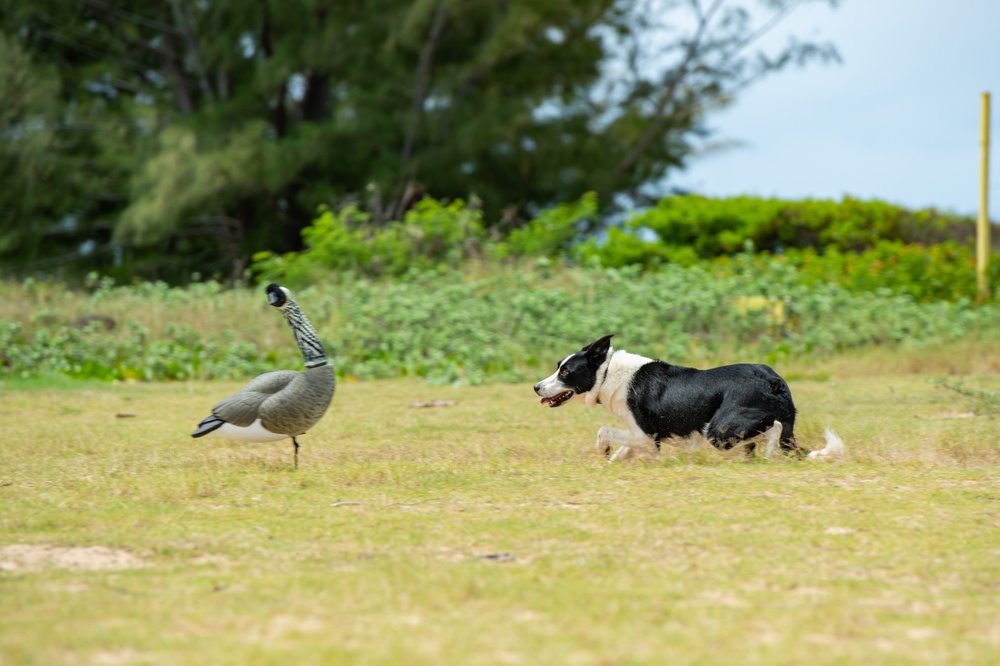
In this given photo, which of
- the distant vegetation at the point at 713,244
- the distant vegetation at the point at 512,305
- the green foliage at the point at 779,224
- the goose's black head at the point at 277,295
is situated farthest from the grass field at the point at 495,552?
the green foliage at the point at 779,224

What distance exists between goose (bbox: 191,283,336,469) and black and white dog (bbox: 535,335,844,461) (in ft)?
4.57

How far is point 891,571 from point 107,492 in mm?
3987

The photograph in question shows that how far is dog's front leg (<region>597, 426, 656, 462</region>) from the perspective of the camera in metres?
6.50

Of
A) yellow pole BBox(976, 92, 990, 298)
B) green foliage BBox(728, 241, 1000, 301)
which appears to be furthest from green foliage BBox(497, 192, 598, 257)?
yellow pole BBox(976, 92, 990, 298)

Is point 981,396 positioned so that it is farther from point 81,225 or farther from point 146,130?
point 81,225

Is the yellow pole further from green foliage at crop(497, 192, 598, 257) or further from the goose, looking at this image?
the goose

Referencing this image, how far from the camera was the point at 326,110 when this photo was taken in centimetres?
2522

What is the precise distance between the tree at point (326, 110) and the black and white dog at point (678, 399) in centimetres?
1533

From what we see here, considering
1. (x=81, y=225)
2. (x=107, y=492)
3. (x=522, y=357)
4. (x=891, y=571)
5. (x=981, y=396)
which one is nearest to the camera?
(x=891, y=571)

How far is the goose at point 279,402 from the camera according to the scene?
6023 millimetres

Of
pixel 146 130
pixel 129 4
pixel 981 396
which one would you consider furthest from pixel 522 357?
pixel 129 4

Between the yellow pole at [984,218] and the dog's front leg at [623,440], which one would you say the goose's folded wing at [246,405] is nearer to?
the dog's front leg at [623,440]

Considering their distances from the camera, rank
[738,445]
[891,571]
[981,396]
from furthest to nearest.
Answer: [981,396] → [738,445] → [891,571]

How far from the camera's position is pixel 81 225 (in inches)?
969
